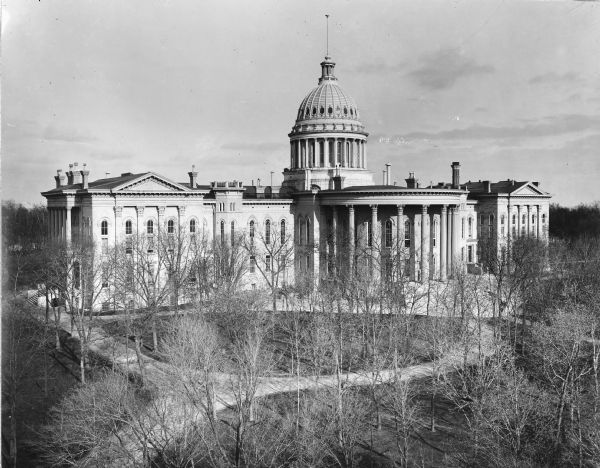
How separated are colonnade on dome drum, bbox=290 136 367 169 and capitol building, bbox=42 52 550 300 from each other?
0.11 m

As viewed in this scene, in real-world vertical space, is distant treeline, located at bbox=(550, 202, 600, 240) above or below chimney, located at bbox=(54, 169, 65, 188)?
below

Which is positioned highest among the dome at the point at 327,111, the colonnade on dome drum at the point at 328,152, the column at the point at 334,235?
the dome at the point at 327,111

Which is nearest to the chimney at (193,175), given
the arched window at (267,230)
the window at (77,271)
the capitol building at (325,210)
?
the capitol building at (325,210)

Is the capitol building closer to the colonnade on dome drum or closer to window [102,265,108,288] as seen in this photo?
the colonnade on dome drum

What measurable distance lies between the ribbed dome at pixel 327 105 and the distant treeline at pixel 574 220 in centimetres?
3136

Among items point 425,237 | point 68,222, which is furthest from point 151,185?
point 425,237

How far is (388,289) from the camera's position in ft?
141

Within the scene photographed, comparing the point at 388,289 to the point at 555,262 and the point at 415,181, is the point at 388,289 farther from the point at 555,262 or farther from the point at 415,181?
the point at 415,181

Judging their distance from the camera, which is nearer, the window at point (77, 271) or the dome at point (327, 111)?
the window at point (77, 271)

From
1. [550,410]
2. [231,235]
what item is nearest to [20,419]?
[550,410]

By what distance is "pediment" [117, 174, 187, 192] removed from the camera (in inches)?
2120

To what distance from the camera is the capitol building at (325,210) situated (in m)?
54.6

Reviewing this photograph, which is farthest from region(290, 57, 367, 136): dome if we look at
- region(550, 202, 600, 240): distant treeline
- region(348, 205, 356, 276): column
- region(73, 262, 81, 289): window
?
region(73, 262, 81, 289): window

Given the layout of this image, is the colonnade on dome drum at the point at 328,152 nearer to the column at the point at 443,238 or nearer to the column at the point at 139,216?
the column at the point at 443,238
